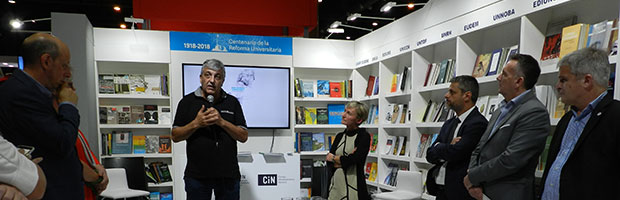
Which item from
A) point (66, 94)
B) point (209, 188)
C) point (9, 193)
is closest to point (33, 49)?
point (66, 94)

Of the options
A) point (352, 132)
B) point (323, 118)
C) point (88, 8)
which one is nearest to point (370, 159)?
point (323, 118)

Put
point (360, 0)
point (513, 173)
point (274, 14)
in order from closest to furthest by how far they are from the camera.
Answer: point (513, 173) < point (274, 14) < point (360, 0)

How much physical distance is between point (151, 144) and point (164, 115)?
1.44ft

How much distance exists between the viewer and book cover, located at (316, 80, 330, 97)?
5.90m

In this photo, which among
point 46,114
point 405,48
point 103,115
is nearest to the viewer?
point 46,114

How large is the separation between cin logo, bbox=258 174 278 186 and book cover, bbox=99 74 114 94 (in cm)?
280

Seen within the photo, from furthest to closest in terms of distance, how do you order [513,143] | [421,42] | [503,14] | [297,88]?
[297,88], [421,42], [503,14], [513,143]

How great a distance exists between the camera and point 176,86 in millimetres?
5102

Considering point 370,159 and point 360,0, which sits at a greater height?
point 360,0

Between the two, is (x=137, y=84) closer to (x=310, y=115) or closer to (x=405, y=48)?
(x=310, y=115)

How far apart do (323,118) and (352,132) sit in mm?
2371

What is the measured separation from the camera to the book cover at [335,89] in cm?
595

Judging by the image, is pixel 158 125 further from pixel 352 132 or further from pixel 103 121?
pixel 352 132

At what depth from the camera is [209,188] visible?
259cm
